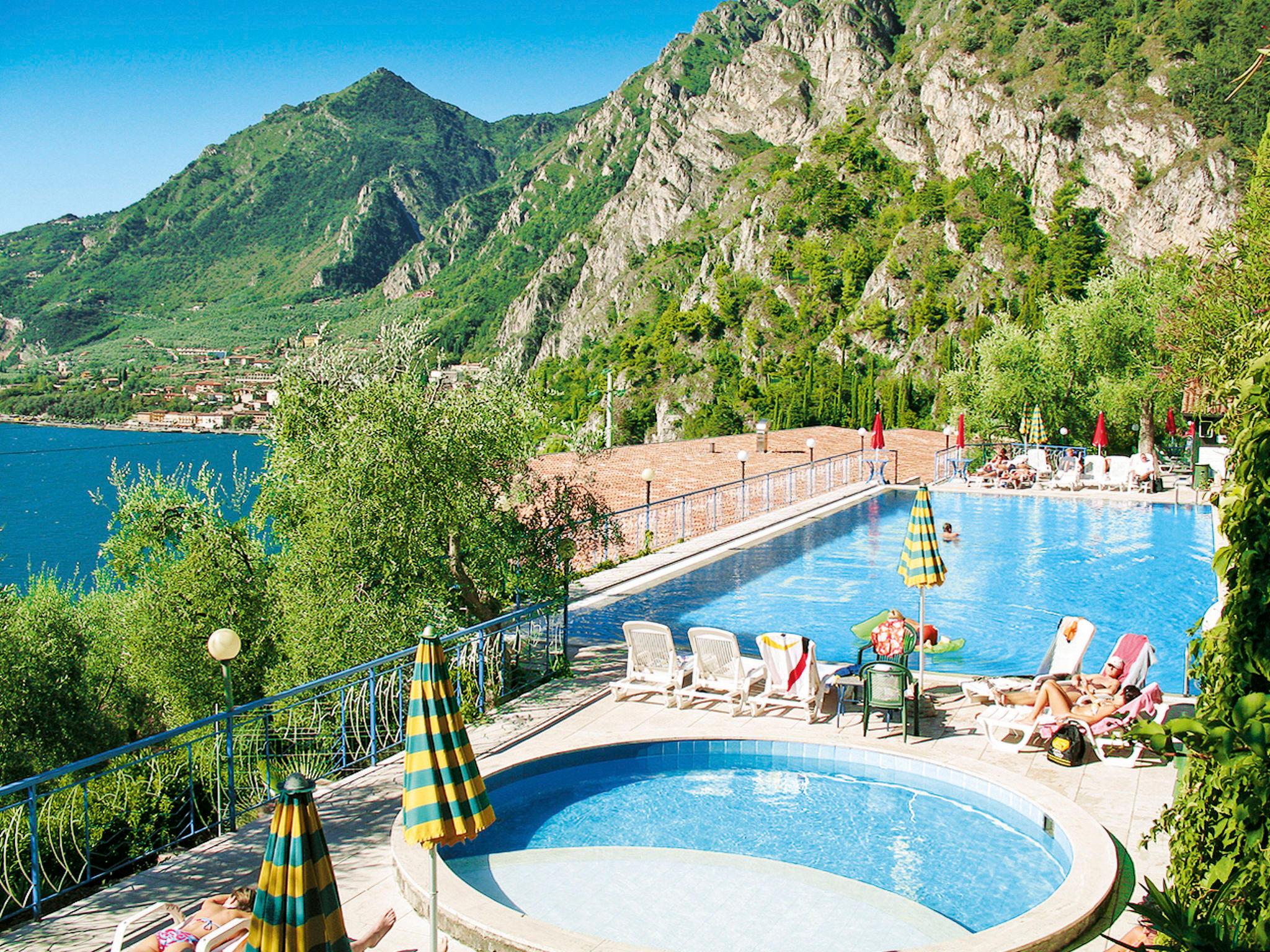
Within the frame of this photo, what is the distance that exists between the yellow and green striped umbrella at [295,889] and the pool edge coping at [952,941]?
6.33 feet

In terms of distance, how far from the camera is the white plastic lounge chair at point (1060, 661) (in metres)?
9.11

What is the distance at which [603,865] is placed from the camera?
643cm

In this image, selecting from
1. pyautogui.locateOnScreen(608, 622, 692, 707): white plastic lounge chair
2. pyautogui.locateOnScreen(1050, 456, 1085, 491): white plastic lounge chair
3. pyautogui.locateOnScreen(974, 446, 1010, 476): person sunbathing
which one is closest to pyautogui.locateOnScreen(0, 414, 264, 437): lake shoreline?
pyautogui.locateOnScreen(974, 446, 1010, 476): person sunbathing

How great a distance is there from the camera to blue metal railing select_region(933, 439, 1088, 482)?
27.6m

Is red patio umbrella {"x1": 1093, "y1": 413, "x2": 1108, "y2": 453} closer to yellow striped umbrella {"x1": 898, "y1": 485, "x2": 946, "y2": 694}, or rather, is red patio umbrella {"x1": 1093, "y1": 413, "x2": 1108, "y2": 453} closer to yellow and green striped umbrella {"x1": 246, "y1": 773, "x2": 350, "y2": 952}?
yellow striped umbrella {"x1": 898, "y1": 485, "x2": 946, "y2": 694}

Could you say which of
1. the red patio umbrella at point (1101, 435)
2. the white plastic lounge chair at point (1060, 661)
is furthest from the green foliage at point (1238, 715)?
the red patio umbrella at point (1101, 435)

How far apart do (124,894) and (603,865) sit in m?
2.87

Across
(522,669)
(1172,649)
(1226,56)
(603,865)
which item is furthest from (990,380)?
(1226,56)

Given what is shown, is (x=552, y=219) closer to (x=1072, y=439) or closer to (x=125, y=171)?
(x=125, y=171)

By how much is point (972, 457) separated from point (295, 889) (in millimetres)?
29379

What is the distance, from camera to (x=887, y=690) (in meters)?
8.16

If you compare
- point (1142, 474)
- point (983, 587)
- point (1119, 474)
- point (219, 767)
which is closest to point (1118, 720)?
point (219, 767)

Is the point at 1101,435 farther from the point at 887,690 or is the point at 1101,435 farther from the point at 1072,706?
the point at 887,690

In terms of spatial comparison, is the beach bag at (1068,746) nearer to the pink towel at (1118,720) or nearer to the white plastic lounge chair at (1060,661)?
the pink towel at (1118,720)
